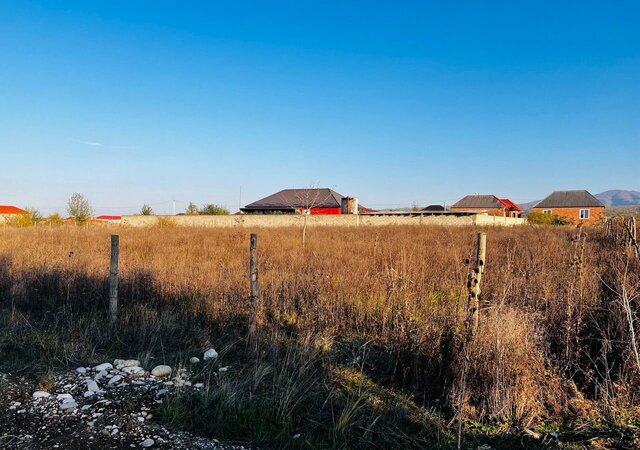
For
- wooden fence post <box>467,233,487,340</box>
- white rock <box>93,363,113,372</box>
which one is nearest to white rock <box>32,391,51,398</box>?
white rock <box>93,363,113,372</box>

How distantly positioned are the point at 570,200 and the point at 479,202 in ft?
42.9

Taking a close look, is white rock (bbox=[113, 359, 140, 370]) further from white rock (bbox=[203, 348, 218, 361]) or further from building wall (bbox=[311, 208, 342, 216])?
building wall (bbox=[311, 208, 342, 216])

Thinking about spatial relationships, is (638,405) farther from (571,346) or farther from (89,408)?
(89,408)

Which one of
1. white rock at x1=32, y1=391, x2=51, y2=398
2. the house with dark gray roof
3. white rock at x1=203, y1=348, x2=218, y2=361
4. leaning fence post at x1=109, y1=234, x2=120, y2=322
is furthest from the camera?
the house with dark gray roof

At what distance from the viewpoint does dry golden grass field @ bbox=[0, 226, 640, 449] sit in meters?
3.02

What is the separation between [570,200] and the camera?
58.8 metres

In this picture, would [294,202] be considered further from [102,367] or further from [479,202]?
[102,367]

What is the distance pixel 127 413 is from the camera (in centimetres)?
312

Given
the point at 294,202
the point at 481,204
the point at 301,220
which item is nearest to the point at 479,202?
the point at 481,204

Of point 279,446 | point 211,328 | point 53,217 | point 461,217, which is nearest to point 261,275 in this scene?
point 211,328

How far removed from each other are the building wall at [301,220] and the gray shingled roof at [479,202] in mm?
27069

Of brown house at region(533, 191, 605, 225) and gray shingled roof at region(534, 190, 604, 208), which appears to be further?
gray shingled roof at region(534, 190, 604, 208)

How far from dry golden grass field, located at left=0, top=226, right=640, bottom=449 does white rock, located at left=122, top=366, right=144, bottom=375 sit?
0.75 ft

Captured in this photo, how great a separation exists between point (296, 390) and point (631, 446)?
97.7 inches
